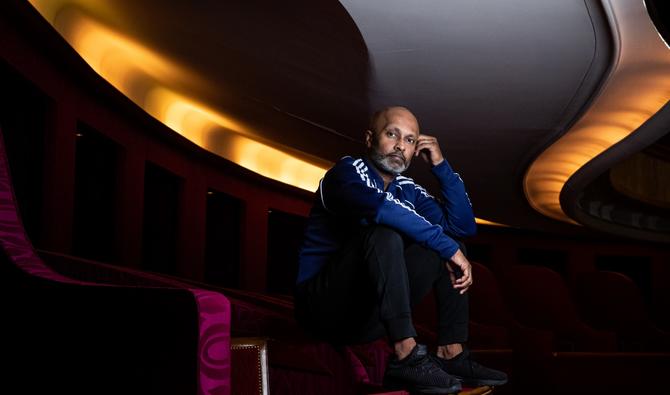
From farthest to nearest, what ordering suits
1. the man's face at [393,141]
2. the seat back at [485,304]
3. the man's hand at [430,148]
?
the seat back at [485,304] → the man's hand at [430,148] → the man's face at [393,141]

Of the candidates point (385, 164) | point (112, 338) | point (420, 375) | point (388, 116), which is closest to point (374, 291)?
point (420, 375)

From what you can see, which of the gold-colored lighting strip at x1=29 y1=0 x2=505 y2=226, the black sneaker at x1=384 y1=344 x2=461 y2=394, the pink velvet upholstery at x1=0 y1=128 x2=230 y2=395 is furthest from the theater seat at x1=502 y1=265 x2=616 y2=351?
the pink velvet upholstery at x1=0 y1=128 x2=230 y2=395

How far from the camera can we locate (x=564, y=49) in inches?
114

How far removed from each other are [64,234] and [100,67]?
814 millimetres

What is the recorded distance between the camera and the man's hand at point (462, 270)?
1.65 meters

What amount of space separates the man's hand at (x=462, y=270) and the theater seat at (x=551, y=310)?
3995mm

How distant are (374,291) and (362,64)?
1701 millimetres

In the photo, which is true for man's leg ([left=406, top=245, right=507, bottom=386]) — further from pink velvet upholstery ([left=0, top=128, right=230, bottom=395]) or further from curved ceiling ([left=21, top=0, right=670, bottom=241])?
curved ceiling ([left=21, top=0, right=670, bottom=241])

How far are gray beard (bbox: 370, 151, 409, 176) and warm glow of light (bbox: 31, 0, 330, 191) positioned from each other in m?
1.52

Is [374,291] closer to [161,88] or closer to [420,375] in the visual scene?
[420,375]

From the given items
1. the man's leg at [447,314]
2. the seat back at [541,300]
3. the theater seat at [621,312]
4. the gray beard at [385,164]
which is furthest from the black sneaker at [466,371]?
the theater seat at [621,312]

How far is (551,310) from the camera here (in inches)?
217

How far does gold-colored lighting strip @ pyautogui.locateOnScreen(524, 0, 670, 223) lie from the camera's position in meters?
2.64

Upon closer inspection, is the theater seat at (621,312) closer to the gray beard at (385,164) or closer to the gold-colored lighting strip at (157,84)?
the gold-colored lighting strip at (157,84)
